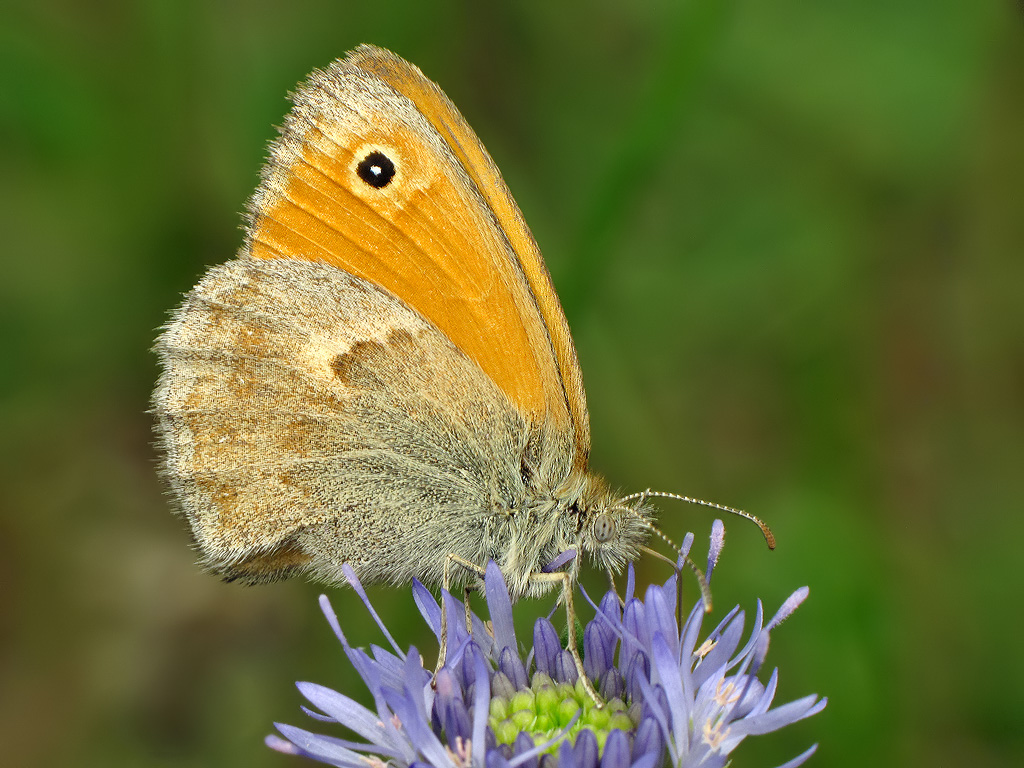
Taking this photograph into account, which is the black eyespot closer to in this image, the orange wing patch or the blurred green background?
the orange wing patch

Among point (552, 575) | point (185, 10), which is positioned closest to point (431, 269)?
point (552, 575)

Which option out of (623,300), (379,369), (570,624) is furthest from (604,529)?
(623,300)

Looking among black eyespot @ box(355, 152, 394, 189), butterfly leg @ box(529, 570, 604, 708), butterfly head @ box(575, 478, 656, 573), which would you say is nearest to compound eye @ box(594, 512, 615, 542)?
butterfly head @ box(575, 478, 656, 573)

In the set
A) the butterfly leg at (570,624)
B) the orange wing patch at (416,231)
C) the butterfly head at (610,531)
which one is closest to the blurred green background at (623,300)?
the orange wing patch at (416,231)

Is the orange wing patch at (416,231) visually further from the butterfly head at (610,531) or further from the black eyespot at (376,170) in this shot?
the butterfly head at (610,531)

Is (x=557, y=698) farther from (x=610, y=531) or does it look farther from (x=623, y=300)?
(x=623, y=300)

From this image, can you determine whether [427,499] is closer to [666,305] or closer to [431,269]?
[431,269]

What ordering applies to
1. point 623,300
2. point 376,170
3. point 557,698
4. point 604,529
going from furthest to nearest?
point 623,300 < point 376,170 < point 604,529 < point 557,698
